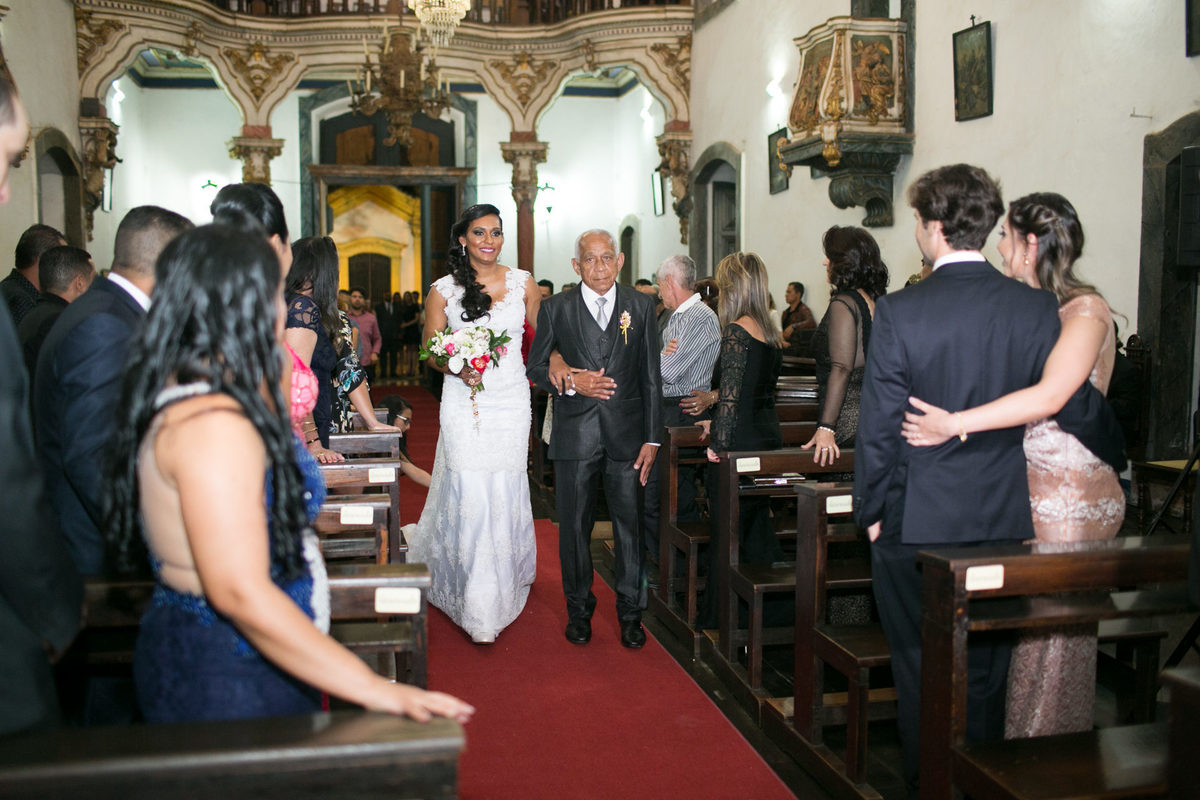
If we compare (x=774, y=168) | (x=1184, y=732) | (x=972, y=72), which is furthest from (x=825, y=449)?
(x=774, y=168)

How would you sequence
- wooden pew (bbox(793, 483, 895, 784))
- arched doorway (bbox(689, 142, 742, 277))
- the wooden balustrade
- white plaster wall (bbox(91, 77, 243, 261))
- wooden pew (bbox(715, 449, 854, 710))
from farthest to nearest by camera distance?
white plaster wall (bbox(91, 77, 243, 261)) → the wooden balustrade → arched doorway (bbox(689, 142, 742, 277)) → wooden pew (bbox(715, 449, 854, 710)) → wooden pew (bbox(793, 483, 895, 784))

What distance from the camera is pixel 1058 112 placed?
6.73 meters

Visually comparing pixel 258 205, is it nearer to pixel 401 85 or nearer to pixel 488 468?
pixel 488 468

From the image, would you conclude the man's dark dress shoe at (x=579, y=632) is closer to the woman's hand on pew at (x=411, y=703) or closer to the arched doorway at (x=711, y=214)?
the woman's hand on pew at (x=411, y=703)

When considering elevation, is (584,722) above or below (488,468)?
below

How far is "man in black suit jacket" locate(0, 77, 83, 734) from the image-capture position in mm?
1527

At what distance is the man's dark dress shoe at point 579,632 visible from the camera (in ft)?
14.2

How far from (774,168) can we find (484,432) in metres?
7.89

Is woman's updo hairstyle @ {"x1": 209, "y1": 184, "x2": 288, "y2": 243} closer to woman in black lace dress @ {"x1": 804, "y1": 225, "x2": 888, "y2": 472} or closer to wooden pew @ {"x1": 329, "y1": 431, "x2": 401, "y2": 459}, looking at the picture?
wooden pew @ {"x1": 329, "y1": 431, "x2": 401, "y2": 459}

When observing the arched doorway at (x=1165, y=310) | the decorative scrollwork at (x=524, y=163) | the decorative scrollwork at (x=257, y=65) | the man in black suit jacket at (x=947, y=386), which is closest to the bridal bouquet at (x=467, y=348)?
the man in black suit jacket at (x=947, y=386)

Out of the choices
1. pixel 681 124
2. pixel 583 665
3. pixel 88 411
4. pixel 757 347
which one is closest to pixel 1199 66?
pixel 757 347

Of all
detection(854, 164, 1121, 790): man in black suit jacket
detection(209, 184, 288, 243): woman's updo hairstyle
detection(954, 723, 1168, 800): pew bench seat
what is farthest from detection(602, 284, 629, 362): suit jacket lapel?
detection(954, 723, 1168, 800): pew bench seat

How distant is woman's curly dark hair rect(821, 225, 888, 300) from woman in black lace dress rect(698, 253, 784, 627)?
1.20 ft

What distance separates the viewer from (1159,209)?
5762 mm
